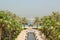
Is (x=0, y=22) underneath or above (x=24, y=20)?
above

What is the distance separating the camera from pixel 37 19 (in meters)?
92.1

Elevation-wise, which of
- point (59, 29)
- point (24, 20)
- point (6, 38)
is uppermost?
point (59, 29)

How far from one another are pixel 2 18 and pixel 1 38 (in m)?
2.86

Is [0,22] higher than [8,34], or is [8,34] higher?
[0,22]

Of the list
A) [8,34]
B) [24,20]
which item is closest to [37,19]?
[24,20]

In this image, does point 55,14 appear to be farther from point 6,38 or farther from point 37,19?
point 6,38

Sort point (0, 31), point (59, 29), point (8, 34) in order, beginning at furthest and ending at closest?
point (8, 34)
point (0, 31)
point (59, 29)

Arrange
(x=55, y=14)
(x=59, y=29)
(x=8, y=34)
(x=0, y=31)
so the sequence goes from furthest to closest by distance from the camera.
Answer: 1. (x=55, y=14)
2. (x=8, y=34)
3. (x=0, y=31)
4. (x=59, y=29)

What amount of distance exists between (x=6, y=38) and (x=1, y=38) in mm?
1202

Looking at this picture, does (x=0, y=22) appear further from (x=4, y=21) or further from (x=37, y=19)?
(x=37, y=19)

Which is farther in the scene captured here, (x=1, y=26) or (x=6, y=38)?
(x=6, y=38)

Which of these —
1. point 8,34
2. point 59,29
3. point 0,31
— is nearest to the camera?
point 59,29

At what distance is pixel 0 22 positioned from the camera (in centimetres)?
2580

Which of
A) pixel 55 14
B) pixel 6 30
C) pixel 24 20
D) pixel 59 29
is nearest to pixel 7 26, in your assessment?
pixel 6 30
